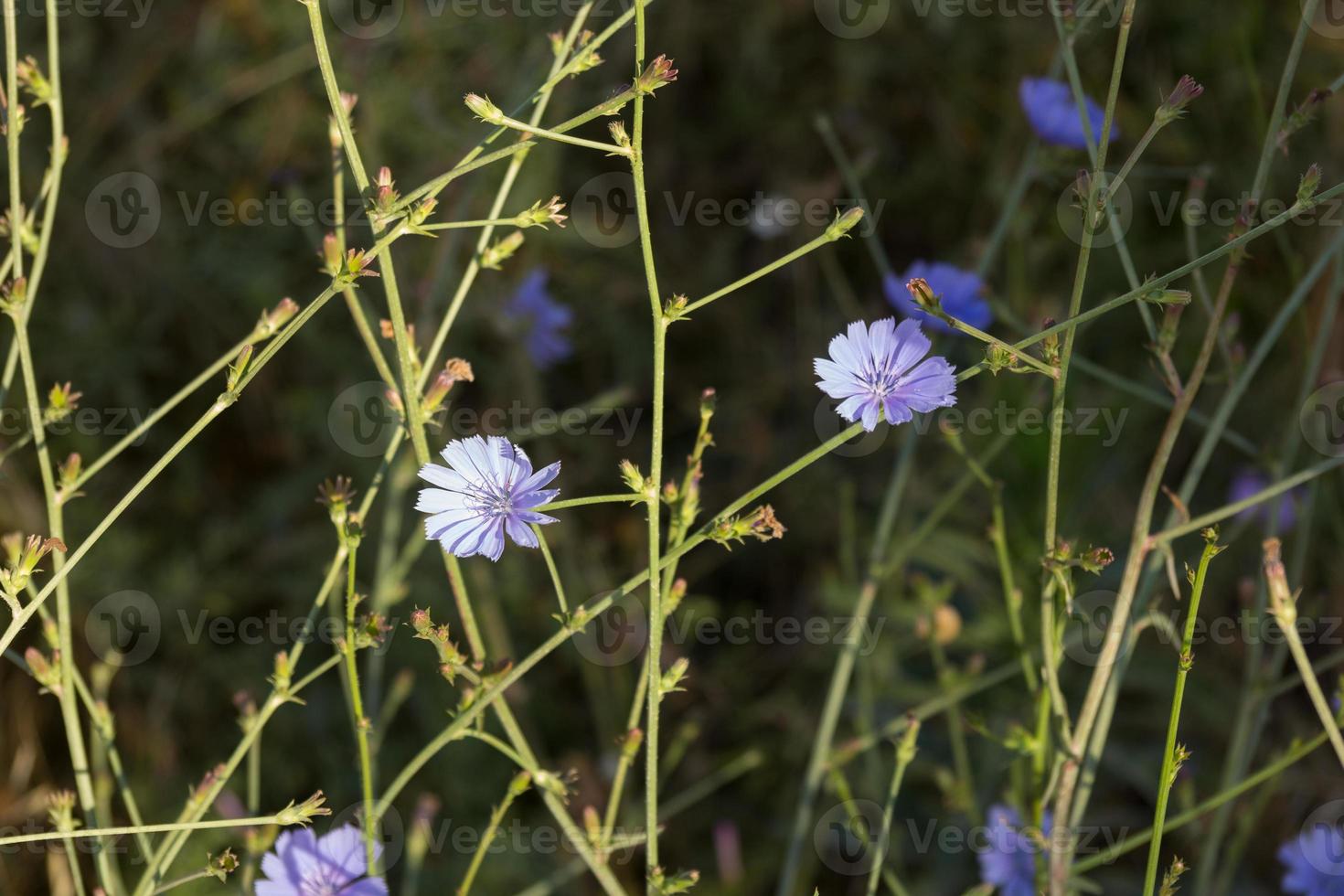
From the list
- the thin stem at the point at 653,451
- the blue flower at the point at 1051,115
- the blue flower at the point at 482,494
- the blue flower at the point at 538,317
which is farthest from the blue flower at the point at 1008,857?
the blue flower at the point at 538,317

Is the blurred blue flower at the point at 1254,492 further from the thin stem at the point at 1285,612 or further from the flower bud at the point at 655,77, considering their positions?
the flower bud at the point at 655,77

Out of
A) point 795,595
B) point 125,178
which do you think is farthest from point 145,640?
point 795,595

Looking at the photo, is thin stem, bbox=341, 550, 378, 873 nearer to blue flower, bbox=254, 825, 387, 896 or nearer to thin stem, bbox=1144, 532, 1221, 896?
blue flower, bbox=254, 825, 387, 896

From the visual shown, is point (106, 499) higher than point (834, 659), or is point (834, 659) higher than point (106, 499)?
point (106, 499)

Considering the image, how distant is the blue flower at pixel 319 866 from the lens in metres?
1.53

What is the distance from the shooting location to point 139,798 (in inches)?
98.8

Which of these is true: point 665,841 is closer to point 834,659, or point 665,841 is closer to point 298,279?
point 834,659

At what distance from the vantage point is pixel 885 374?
4.71ft

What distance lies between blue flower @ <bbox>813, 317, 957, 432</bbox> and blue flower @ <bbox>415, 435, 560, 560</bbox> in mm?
359

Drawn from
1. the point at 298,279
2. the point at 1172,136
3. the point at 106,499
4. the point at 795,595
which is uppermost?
the point at 298,279

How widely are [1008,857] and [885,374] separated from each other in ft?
3.23

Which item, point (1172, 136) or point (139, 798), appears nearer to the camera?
point (139, 798)

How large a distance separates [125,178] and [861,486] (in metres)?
2.17

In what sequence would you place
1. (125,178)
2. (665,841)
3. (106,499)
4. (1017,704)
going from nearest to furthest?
(1017,704) < (665,841) < (106,499) < (125,178)
